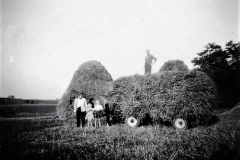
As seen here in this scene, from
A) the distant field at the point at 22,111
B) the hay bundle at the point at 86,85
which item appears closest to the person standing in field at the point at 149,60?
the hay bundle at the point at 86,85

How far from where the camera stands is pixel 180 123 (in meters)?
7.41

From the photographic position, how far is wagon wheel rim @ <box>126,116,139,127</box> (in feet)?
27.2

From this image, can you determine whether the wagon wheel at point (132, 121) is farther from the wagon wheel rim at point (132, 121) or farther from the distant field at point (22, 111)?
the distant field at point (22, 111)

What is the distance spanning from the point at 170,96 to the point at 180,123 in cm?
135

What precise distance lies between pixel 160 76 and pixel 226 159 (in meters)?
5.24

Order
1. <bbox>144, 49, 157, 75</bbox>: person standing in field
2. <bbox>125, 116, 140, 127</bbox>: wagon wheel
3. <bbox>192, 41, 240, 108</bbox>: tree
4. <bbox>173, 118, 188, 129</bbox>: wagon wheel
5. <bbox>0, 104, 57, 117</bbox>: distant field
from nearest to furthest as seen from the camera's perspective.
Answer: <bbox>173, 118, 188, 129</bbox>: wagon wheel → <bbox>125, 116, 140, 127</bbox>: wagon wheel → <bbox>144, 49, 157, 75</bbox>: person standing in field → <bbox>0, 104, 57, 117</bbox>: distant field → <bbox>192, 41, 240, 108</bbox>: tree

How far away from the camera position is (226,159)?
3156 mm

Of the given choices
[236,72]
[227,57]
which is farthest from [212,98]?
[227,57]

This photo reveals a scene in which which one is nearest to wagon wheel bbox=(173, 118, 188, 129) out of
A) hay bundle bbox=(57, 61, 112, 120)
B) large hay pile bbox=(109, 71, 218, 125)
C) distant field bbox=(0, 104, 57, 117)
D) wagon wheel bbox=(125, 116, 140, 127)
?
large hay pile bbox=(109, 71, 218, 125)

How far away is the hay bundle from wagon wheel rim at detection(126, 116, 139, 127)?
402 centimetres

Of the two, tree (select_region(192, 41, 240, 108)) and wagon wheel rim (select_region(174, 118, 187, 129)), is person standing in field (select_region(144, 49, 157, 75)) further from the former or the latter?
tree (select_region(192, 41, 240, 108))

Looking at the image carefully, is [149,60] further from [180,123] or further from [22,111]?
[22,111]

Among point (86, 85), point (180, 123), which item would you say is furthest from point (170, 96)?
point (86, 85)

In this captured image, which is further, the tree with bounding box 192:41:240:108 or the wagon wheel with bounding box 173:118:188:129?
the tree with bounding box 192:41:240:108
